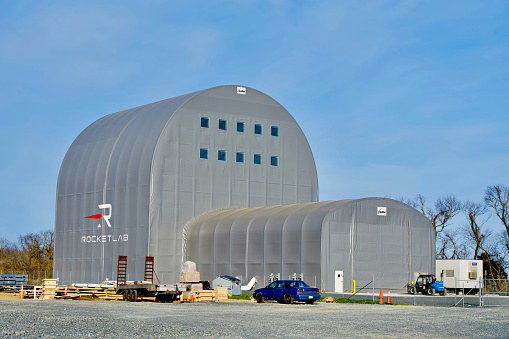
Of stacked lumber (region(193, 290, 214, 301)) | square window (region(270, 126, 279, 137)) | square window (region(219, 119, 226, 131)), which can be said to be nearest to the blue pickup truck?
stacked lumber (region(193, 290, 214, 301))

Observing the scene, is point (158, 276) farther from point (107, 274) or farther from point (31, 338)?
point (31, 338)

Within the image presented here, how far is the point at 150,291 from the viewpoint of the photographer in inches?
1590

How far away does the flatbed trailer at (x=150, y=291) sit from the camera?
39.6m

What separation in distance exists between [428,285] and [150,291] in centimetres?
1740

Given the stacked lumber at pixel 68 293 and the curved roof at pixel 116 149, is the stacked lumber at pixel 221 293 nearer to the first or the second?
the stacked lumber at pixel 68 293

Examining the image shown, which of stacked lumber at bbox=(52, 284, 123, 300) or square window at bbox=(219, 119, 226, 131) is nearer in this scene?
stacked lumber at bbox=(52, 284, 123, 300)

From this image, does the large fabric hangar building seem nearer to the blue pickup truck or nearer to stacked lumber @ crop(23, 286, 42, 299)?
the blue pickup truck

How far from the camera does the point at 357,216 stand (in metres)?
46.9

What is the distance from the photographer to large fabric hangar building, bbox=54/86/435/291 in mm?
46750

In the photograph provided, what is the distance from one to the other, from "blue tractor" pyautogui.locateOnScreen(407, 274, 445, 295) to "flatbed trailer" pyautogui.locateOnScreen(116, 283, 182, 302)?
15.2 meters

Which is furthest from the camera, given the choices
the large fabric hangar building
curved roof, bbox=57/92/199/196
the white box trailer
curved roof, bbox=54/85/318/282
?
curved roof, bbox=57/92/199/196

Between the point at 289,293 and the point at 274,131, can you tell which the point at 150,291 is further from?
the point at 274,131

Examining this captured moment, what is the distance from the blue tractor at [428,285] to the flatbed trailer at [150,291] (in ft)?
49.8

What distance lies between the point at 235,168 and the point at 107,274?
13139 mm
